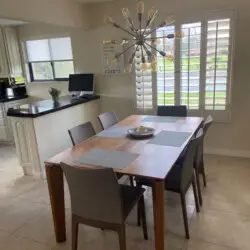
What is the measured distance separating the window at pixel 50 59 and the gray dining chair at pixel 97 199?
11.2 feet

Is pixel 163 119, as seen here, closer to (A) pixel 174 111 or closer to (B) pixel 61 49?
(A) pixel 174 111

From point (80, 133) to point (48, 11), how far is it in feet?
5.66

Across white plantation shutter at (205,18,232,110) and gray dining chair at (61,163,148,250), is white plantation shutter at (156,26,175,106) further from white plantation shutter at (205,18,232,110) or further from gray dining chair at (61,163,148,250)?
gray dining chair at (61,163,148,250)

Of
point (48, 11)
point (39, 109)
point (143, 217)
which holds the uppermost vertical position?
point (48, 11)

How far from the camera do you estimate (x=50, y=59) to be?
15.7 ft

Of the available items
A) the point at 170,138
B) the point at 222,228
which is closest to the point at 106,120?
the point at 170,138

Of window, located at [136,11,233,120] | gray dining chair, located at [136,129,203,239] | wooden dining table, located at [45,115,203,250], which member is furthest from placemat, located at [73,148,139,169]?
window, located at [136,11,233,120]

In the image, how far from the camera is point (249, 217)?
2309 millimetres

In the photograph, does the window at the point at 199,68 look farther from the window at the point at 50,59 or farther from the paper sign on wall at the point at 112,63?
the window at the point at 50,59

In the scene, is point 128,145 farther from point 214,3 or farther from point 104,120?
point 214,3

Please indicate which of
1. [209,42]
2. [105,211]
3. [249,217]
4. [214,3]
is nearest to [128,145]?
[105,211]

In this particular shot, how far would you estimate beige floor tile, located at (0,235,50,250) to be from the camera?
2.08m

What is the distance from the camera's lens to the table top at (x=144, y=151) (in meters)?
1.72

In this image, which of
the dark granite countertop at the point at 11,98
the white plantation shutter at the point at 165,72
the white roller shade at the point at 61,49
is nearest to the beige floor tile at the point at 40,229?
the white plantation shutter at the point at 165,72
